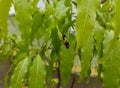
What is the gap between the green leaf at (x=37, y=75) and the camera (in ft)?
2.69

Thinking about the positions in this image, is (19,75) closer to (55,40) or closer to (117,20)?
(55,40)

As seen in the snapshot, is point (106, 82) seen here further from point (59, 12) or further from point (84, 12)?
point (84, 12)

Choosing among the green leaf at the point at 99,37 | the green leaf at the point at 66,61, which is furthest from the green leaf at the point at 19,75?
the green leaf at the point at 99,37

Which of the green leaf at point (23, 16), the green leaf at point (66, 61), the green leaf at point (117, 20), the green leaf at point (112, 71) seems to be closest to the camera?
the green leaf at point (117, 20)

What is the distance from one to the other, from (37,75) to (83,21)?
0.45 m

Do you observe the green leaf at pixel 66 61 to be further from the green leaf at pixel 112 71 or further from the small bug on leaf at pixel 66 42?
the green leaf at pixel 112 71

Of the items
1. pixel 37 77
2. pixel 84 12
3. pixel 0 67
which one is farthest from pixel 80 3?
pixel 0 67

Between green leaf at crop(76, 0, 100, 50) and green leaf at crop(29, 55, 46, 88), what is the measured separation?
422mm

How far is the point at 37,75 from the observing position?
32.9 inches

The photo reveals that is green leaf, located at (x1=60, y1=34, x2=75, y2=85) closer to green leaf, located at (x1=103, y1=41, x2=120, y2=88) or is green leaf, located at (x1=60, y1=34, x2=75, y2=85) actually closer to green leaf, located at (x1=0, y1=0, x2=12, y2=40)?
green leaf, located at (x1=103, y1=41, x2=120, y2=88)

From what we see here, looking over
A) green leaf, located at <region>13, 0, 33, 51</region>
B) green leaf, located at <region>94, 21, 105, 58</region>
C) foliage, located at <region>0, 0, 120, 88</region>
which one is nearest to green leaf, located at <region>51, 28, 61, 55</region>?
foliage, located at <region>0, 0, 120, 88</region>

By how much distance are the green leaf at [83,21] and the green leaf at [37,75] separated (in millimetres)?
422

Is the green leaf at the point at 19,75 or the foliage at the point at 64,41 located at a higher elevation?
the foliage at the point at 64,41

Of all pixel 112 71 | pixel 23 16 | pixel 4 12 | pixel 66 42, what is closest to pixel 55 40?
pixel 66 42
